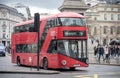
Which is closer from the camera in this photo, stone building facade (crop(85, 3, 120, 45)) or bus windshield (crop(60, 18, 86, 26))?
bus windshield (crop(60, 18, 86, 26))

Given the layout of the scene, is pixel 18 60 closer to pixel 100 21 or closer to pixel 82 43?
pixel 82 43

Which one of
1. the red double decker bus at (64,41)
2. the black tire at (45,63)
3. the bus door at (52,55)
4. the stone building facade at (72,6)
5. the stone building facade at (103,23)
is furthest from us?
the stone building facade at (103,23)

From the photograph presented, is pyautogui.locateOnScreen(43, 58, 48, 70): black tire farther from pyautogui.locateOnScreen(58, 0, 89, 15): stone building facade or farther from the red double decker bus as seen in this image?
pyautogui.locateOnScreen(58, 0, 89, 15): stone building facade

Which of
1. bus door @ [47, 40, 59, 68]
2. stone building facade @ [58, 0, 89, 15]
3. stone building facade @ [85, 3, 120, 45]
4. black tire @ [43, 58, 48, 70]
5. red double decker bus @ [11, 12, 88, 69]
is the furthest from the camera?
stone building facade @ [85, 3, 120, 45]

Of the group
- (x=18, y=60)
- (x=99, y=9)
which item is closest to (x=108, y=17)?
(x=99, y=9)

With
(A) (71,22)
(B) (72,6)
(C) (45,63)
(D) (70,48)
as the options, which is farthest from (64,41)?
(B) (72,6)

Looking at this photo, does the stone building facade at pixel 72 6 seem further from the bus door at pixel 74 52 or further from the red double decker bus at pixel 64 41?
the bus door at pixel 74 52

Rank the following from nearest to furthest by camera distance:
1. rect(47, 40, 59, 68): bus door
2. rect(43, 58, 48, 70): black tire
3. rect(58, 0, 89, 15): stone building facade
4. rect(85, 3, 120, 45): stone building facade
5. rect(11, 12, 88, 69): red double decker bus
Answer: rect(11, 12, 88, 69): red double decker bus, rect(47, 40, 59, 68): bus door, rect(43, 58, 48, 70): black tire, rect(58, 0, 89, 15): stone building facade, rect(85, 3, 120, 45): stone building facade

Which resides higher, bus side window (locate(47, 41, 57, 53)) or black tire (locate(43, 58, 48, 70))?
bus side window (locate(47, 41, 57, 53))

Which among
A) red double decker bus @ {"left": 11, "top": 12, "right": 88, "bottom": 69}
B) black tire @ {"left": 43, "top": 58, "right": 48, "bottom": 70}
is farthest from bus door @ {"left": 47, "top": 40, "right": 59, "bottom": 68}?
black tire @ {"left": 43, "top": 58, "right": 48, "bottom": 70}

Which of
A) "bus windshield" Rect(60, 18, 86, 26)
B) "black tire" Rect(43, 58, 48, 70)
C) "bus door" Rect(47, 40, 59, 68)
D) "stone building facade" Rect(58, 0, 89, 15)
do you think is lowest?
"black tire" Rect(43, 58, 48, 70)

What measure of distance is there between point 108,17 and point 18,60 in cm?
7279

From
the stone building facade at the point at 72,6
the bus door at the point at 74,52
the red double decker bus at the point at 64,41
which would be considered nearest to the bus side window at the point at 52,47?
the red double decker bus at the point at 64,41

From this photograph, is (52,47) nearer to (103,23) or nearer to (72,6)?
(72,6)
